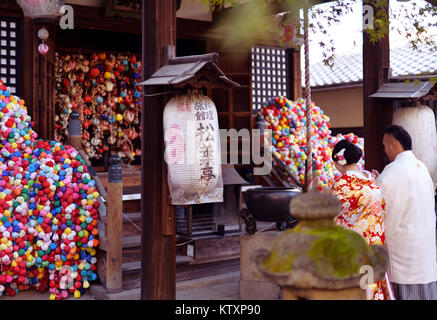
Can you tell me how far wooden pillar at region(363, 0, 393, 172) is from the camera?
7.52 m

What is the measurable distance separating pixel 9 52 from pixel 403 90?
6.16 m

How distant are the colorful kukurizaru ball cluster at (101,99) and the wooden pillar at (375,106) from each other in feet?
19.9

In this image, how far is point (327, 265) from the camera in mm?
2695

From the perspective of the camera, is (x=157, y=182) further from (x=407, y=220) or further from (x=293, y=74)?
(x=293, y=74)

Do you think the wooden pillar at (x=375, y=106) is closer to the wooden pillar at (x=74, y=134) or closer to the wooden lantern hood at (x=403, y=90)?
the wooden lantern hood at (x=403, y=90)

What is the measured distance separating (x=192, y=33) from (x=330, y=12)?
→ 6158 millimetres

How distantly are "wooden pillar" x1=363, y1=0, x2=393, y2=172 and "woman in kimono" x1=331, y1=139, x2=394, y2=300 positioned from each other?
264cm

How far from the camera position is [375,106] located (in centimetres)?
753

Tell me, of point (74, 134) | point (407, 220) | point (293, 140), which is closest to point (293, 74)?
point (293, 140)

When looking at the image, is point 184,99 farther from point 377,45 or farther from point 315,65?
point 315,65

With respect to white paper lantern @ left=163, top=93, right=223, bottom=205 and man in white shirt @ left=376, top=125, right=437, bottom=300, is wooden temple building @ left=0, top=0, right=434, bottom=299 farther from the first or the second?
man in white shirt @ left=376, top=125, right=437, bottom=300

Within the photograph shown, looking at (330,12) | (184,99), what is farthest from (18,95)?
(330,12)

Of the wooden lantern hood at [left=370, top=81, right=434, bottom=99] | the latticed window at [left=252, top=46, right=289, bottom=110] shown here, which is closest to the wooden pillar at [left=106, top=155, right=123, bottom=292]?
the wooden lantern hood at [left=370, top=81, right=434, bottom=99]

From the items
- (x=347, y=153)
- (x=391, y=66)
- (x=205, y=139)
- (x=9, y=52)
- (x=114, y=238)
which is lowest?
(x=114, y=238)
